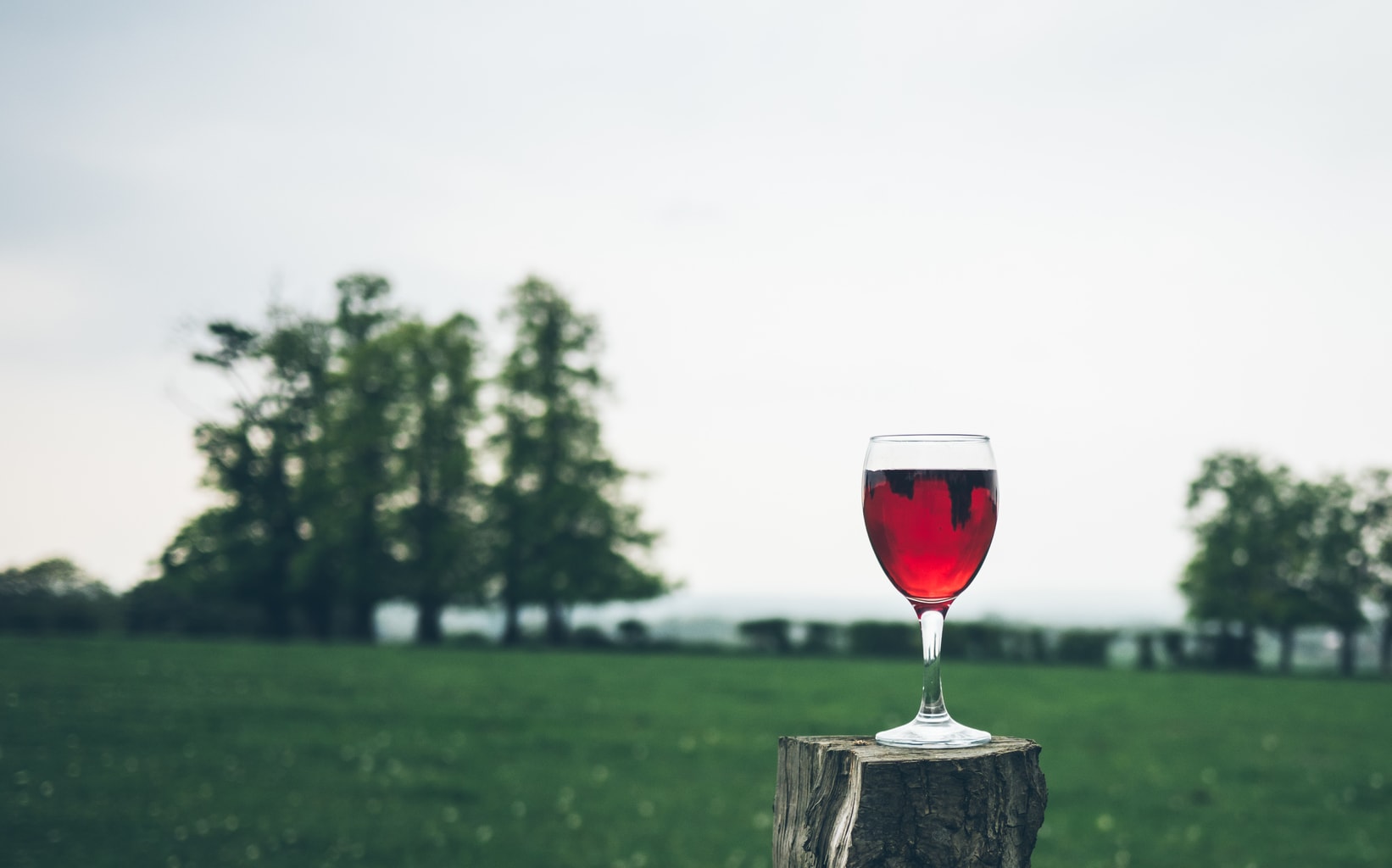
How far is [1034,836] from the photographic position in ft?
7.11

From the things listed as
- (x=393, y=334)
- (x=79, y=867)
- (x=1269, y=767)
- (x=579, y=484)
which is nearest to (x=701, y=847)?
(x=79, y=867)

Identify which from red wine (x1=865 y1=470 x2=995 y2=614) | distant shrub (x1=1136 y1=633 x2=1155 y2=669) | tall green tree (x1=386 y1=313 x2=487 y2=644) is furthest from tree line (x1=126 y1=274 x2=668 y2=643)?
red wine (x1=865 y1=470 x2=995 y2=614)

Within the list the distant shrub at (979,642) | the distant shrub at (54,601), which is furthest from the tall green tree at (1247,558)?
the distant shrub at (54,601)

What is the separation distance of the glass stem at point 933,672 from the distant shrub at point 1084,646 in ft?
122

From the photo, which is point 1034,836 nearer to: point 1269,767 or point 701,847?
point 701,847

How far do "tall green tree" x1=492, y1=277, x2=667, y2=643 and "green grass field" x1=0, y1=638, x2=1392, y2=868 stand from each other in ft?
48.7

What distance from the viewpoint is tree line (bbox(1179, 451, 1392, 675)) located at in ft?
122

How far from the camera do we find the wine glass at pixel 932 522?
224 centimetres

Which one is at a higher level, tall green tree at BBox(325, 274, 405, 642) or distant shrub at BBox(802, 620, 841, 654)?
tall green tree at BBox(325, 274, 405, 642)

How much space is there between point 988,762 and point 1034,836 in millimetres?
253

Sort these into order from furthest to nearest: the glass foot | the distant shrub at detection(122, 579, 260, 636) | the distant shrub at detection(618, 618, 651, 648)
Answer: the distant shrub at detection(618, 618, 651, 648)
the distant shrub at detection(122, 579, 260, 636)
the glass foot

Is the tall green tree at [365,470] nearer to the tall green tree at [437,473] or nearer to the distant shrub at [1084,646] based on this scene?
the tall green tree at [437,473]

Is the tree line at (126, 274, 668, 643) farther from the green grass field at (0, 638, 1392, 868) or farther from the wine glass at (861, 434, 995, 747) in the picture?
the wine glass at (861, 434, 995, 747)

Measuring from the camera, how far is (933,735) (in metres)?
2.19
